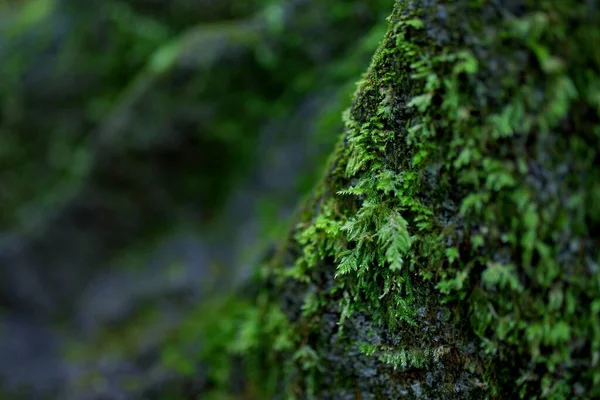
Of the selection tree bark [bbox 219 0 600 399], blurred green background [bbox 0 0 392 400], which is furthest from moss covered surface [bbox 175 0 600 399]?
blurred green background [bbox 0 0 392 400]

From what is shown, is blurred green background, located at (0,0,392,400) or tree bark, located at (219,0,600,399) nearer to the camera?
tree bark, located at (219,0,600,399)

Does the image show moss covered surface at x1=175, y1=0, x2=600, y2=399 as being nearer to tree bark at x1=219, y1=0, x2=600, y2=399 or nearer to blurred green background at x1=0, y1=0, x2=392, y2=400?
tree bark at x1=219, y1=0, x2=600, y2=399

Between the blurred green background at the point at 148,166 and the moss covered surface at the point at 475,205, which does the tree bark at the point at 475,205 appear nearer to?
the moss covered surface at the point at 475,205

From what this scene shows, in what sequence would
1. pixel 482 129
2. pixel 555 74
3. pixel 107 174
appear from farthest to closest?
pixel 107 174, pixel 482 129, pixel 555 74

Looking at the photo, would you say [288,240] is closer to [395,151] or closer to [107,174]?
[395,151]

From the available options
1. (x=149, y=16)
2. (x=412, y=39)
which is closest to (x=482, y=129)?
(x=412, y=39)

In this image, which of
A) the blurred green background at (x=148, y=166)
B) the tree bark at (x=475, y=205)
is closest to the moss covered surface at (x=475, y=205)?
the tree bark at (x=475, y=205)
